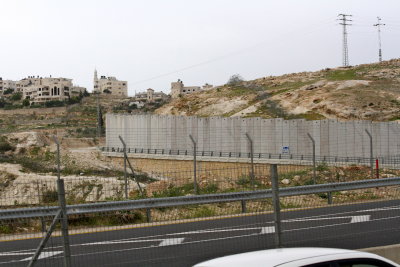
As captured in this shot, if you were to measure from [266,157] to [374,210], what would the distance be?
22029 mm

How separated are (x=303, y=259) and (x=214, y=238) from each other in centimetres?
300

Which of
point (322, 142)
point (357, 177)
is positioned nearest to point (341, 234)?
point (357, 177)

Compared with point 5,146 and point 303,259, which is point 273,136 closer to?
point 5,146

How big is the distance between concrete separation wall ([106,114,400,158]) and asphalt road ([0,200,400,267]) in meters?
20.8

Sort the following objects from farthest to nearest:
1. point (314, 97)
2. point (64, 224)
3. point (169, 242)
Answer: point (314, 97) < point (169, 242) < point (64, 224)

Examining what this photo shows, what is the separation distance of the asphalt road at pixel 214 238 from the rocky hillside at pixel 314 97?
115ft

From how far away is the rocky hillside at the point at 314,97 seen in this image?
44.9 meters

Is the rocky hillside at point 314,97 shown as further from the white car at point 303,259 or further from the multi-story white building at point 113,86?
the multi-story white building at point 113,86

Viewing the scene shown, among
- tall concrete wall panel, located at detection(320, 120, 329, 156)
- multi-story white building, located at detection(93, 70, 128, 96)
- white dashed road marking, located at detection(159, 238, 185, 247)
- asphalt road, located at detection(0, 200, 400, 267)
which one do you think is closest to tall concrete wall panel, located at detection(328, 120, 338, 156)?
tall concrete wall panel, located at detection(320, 120, 329, 156)

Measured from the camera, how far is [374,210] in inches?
359

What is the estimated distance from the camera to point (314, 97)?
1950 inches

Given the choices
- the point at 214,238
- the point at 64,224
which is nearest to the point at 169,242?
the point at 214,238

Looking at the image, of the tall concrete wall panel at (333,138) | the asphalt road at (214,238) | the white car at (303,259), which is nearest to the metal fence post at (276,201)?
the asphalt road at (214,238)

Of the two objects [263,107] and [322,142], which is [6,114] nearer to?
[263,107]
